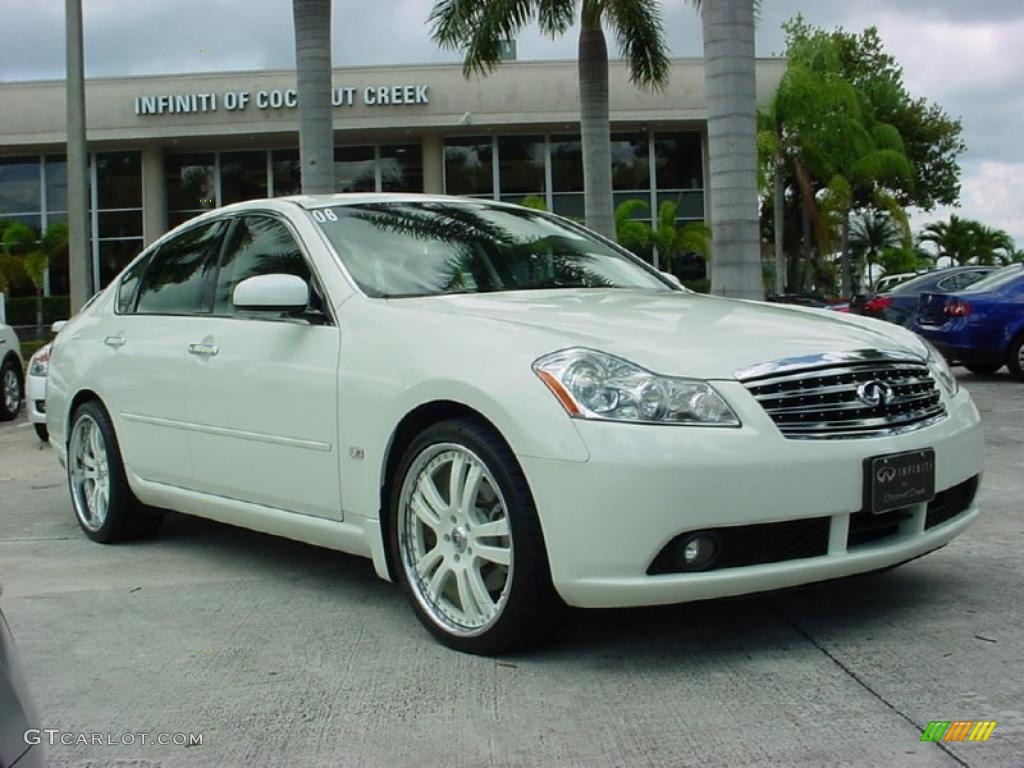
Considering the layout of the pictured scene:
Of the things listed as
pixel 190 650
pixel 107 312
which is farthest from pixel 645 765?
pixel 107 312

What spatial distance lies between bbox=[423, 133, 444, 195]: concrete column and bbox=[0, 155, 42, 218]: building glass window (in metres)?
11.0

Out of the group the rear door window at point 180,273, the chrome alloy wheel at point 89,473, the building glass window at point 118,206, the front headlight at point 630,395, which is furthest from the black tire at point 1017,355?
the building glass window at point 118,206

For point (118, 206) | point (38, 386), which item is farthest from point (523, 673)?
point (118, 206)

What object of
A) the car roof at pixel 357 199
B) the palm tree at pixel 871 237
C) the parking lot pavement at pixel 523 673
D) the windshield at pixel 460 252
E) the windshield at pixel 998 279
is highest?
the palm tree at pixel 871 237

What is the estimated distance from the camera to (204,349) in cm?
495

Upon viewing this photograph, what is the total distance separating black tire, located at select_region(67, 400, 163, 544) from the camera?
5605mm

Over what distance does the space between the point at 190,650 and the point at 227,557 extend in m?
1.54

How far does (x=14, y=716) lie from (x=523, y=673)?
6.74 feet

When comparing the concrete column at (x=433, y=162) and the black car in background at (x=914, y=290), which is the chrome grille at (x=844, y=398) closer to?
the black car in background at (x=914, y=290)

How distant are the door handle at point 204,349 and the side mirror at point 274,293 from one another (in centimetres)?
52

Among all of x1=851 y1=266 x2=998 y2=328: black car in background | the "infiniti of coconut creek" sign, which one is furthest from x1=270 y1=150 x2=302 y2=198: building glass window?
x1=851 y1=266 x2=998 y2=328: black car in background

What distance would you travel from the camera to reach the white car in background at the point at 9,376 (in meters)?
12.9

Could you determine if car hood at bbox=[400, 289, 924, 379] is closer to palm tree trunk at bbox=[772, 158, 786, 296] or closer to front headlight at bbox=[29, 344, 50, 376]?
front headlight at bbox=[29, 344, 50, 376]

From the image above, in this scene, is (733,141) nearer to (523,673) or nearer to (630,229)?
(523,673)
